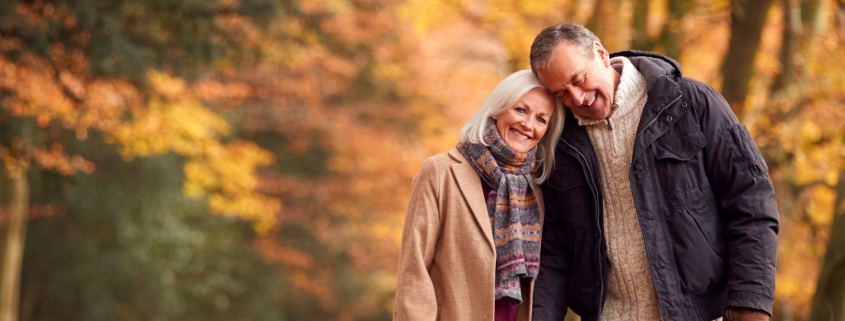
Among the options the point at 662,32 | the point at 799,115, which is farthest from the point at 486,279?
the point at 799,115

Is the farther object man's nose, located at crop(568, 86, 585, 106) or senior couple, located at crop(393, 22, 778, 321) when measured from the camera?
man's nose, located at crop(568, 86, 585, 106)

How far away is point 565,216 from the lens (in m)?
3.13

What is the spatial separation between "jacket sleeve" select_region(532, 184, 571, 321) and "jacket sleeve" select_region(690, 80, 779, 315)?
0.68 meters

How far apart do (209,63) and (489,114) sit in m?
6.47

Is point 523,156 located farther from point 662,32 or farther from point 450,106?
point 450,106

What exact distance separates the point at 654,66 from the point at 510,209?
2.68 feet

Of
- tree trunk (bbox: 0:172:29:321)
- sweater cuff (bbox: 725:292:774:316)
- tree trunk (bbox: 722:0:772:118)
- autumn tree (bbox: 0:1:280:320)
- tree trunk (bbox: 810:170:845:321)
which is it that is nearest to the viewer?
sweater cuff (bbox: 725:292:774:316)

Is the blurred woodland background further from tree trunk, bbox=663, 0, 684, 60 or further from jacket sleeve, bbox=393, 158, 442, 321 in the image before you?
jacket sleeve, bbox=393, 158, 442, 321

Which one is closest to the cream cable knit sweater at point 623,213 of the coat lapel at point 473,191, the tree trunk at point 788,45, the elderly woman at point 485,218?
the elderly woman at point 485,218

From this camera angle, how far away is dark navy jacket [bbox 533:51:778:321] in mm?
2646

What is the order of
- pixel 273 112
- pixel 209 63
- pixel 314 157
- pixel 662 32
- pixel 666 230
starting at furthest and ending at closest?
pixel 314 157, pixel 273 112, pixel 209 63, pixel 662 32, pixel 666 230

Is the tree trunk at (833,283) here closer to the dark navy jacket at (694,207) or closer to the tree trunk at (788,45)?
the dark navy jacket at (694,207)

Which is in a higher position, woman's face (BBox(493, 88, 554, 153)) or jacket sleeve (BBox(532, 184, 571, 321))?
woman's face (BBox(493, 88, 554, 153))

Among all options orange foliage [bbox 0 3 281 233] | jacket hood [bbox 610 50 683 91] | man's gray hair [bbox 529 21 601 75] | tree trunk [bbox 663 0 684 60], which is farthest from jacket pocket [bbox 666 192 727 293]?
orange foliage [bbox 0 3 281 233]
